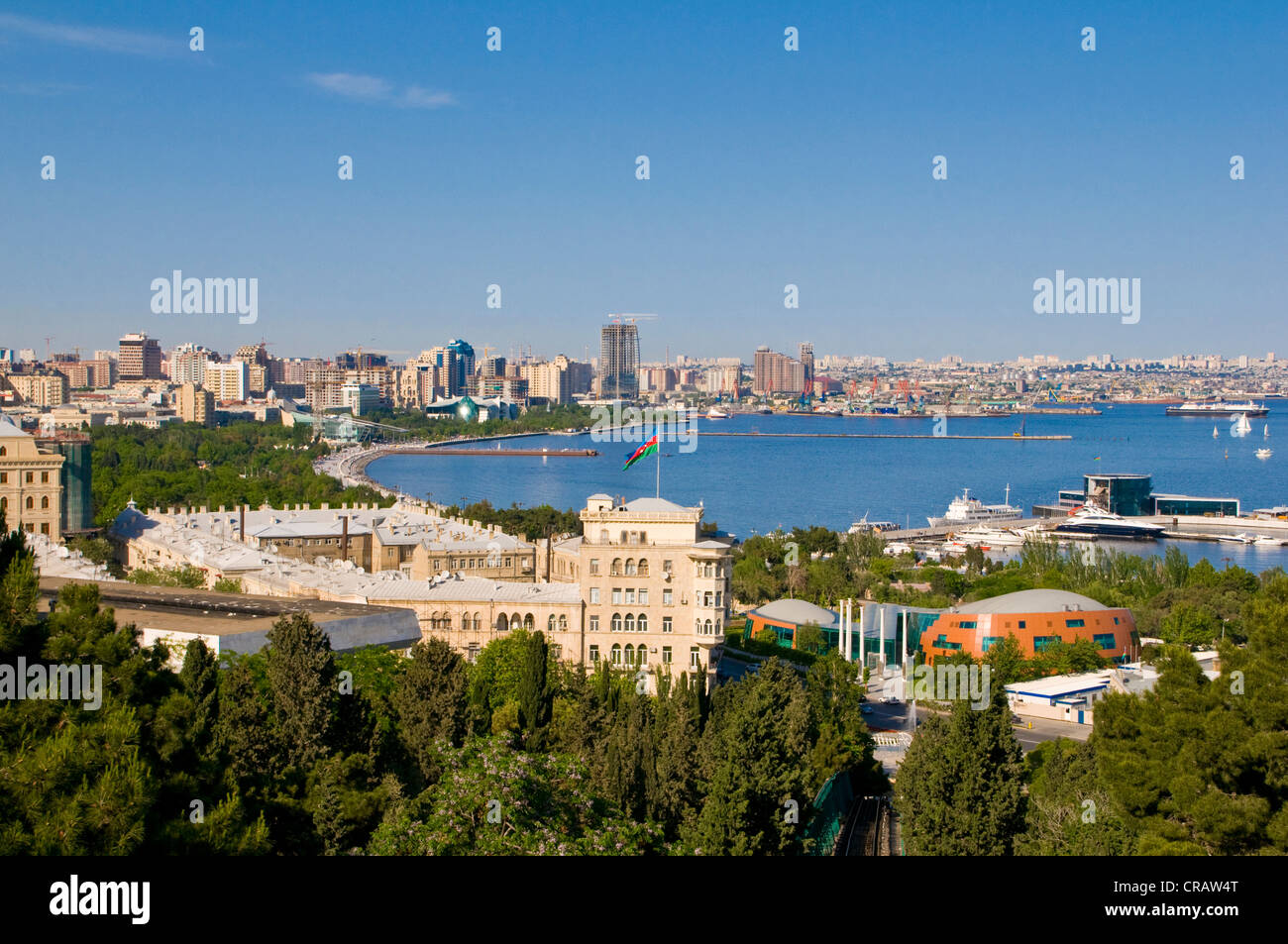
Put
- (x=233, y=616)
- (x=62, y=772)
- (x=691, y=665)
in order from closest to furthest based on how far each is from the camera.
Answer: (x=62, y=772) < (x=233, y=616) < (x=691, y=665)

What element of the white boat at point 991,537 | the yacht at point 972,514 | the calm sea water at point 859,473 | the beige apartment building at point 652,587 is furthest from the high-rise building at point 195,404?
the beige apartment building at point 652,587

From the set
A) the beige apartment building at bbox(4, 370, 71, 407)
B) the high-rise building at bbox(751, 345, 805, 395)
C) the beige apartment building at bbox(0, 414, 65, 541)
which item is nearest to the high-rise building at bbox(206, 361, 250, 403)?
the beige apartment building at bbox(4, 370, 71, 407)

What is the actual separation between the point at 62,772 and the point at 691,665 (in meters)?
13.3

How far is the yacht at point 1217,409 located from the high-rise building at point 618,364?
59.6 meters

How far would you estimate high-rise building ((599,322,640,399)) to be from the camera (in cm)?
12719

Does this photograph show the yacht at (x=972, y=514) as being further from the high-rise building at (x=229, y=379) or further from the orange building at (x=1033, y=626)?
the high-rise building at (x=229, y=379)

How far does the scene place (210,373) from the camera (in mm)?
124062

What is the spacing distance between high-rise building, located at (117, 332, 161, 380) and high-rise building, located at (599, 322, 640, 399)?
43.8m

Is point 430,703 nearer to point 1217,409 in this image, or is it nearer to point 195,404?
point 195,404

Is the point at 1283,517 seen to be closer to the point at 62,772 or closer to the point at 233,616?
the point at 233,616

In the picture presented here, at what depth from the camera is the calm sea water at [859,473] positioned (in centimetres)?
5869

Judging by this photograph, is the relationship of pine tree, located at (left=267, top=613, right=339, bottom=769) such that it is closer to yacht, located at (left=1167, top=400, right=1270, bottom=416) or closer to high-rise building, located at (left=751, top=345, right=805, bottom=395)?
yacht, located at (left=1167, top=400, right=1270, bottom=416)

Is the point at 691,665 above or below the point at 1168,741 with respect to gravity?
below
